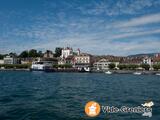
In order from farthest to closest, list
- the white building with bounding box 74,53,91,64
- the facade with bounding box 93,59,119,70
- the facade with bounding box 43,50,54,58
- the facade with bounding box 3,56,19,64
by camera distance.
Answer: the facade with bounding box 43,50,54,58 → the facade with bounding box 3,56,19,64 → the white building with bounding box 74,53,91,64 → the facade with bounding box 93,59,119,70

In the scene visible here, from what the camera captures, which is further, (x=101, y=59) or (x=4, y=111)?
(x=101, y=59)

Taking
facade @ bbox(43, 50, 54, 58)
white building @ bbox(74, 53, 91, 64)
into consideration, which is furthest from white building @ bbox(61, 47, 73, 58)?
white building @ bbox(74, 53, 91, 64)

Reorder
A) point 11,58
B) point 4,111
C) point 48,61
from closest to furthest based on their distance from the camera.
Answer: point 4,111, point 48,61, point 11,58

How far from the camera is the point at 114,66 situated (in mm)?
150875

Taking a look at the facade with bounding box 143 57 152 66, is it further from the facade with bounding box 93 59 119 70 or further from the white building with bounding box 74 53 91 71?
the white building with bounding box 74 53 91 71

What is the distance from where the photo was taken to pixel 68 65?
15862 centimetres

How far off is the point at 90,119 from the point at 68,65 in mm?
144540

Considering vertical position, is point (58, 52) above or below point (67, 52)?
above

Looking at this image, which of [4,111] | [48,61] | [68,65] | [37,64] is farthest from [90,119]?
[48,61]

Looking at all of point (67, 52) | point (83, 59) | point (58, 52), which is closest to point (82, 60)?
point (83, 59)

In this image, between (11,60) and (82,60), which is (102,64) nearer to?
(82,60)

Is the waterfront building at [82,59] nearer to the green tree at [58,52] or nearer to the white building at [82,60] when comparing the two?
the white building at [82,60]

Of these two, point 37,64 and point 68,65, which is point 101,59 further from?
point 37,64

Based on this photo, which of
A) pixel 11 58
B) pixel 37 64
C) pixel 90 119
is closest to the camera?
pixel 90 119
